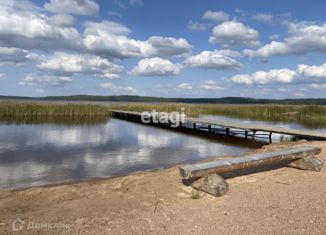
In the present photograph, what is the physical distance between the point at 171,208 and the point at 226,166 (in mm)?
1772

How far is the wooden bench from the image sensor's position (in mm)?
6035

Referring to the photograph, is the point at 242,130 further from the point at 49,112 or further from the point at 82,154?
the point at 49,112

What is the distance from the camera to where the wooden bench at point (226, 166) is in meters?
6.04

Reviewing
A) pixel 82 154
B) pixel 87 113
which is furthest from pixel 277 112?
pixel 82 154

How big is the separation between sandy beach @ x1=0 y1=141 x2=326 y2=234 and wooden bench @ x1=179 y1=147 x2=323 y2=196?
216mm

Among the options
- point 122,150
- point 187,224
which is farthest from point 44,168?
point 187,224

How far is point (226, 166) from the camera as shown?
21.8 feet

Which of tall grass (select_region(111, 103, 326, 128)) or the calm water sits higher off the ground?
tall grass (select_region(111, 103, 326, 128))

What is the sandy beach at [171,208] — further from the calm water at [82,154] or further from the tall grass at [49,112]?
the tall grass at [49,112]

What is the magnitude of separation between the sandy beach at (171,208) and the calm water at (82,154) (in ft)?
8.26

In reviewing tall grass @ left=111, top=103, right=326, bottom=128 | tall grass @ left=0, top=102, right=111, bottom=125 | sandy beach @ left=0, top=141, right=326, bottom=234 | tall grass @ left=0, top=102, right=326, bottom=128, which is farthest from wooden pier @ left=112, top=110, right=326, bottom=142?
tall grass @ left=111, top=103, right=326, bottom=128

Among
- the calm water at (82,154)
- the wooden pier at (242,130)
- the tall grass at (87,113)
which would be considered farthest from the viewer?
the tall grass at (87,113)

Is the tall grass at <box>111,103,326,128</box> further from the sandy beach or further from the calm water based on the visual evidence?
the sandy beach

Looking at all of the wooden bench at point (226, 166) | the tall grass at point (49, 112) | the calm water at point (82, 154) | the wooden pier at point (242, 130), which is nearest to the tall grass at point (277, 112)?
the tall grass at point (49, 112)
